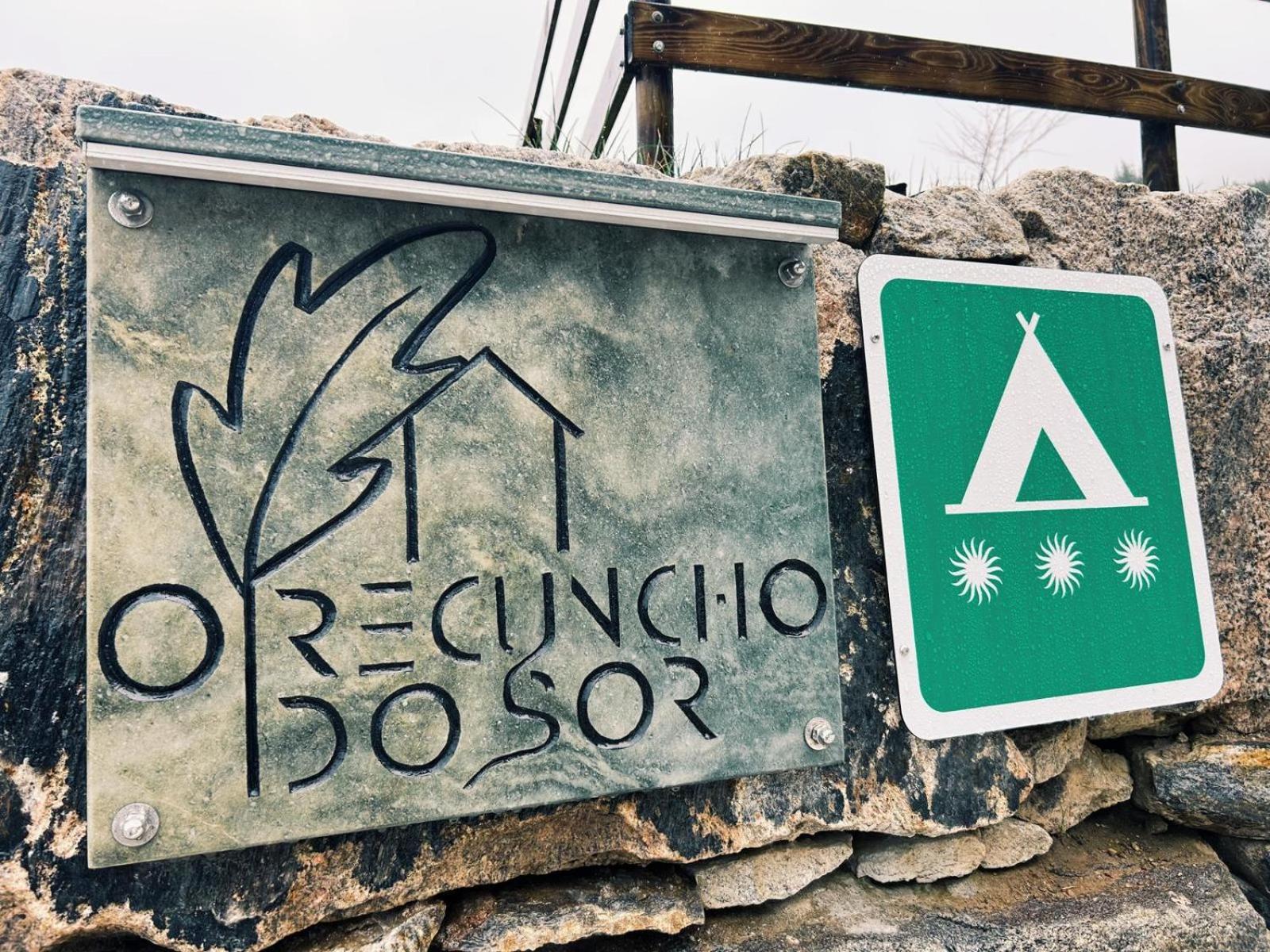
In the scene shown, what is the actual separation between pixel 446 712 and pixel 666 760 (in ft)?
1.03

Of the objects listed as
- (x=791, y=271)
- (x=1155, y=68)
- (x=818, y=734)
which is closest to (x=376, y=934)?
(x=818, y=734)

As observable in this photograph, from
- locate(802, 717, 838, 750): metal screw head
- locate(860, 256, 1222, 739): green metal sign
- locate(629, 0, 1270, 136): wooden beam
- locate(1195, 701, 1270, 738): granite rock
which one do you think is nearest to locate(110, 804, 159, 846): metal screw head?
locate(802, 717, 838, 750): metal screw head

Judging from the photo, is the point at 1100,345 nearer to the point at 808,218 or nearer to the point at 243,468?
the point at 808,218

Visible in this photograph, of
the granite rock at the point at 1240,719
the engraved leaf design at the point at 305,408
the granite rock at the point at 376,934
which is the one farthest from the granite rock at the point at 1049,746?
the engraved leaf design at the point at 305,408

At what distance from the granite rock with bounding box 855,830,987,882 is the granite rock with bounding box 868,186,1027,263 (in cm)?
102

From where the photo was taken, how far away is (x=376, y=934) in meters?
1.07

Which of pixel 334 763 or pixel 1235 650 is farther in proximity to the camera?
pixel 1235 650

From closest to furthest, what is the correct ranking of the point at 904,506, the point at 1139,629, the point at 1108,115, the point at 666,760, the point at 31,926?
1. the point at 31,926
2. the point at 666,760
3. the point at 904,506
4. the point at 1139,629
5. the point at 1108,115

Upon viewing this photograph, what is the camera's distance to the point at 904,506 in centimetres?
132

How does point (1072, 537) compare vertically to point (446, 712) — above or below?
above

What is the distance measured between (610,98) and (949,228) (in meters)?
0.93

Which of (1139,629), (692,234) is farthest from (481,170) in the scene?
(1139,629)

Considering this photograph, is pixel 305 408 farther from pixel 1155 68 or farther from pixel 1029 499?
pixel 1155 68

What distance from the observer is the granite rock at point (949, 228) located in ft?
4.79
